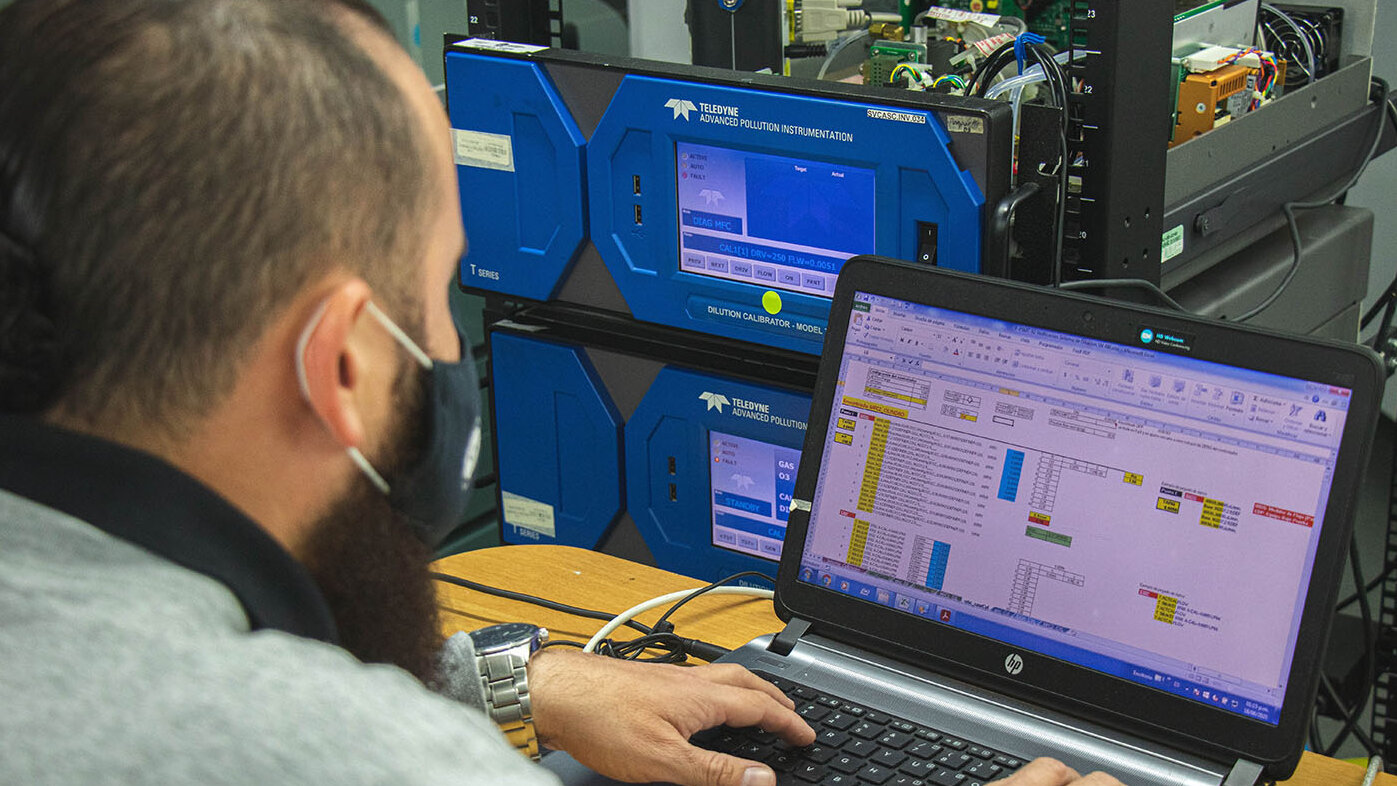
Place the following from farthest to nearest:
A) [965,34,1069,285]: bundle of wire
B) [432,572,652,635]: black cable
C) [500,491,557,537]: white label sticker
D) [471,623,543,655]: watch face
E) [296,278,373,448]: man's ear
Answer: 1. [500,491,557,537]: white label sticker
2. [432,572,652,635]: black cable
3. [965,34,1069,285]: bundle of wire
4. [471,623,543,655]: watch face
5. [296,278,373,448]: man's ear

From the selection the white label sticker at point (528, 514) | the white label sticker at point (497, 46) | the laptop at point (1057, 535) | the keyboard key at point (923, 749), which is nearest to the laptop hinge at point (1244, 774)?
the laptop at point (1057, 535)

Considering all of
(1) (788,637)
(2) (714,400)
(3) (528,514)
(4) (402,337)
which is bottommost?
(3) (528,514)

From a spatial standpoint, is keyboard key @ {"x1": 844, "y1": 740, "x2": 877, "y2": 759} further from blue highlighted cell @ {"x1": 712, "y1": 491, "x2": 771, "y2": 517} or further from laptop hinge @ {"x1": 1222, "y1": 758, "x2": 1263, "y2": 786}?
blue highlighted cell @ {"x1": 712, "y1": 491, "x2": 771, "y2": 517}

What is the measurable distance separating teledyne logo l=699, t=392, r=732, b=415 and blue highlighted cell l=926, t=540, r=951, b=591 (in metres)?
0.39

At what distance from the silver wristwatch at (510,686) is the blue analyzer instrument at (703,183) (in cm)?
44

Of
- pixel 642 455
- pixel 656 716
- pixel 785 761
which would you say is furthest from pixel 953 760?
pixel 642 455

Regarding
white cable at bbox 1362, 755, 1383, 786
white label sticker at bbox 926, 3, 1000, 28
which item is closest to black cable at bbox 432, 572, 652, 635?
white cable at bbox 1362, 755, 1383, 786

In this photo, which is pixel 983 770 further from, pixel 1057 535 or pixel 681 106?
pixel 681 106

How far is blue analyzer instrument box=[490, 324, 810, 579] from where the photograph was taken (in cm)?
146

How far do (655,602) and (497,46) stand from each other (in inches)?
25.8

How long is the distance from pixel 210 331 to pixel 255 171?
2.9 inches

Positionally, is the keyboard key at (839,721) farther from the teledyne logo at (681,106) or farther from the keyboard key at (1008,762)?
the teledyne logo at (681,106)

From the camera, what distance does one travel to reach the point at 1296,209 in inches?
66.3

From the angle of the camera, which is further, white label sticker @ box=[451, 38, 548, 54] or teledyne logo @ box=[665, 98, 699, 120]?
white label sticker @ box=[451, 38, 548, 54]
